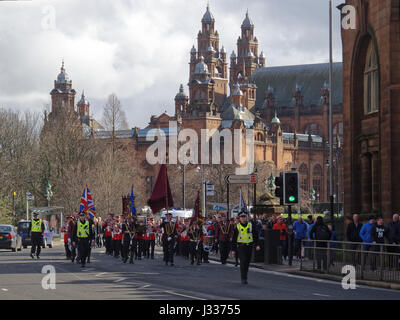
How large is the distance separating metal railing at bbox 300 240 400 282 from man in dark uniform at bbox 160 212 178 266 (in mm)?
5696

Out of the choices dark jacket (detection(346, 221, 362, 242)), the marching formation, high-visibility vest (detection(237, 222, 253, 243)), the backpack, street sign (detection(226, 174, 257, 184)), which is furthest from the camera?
street sign (detection(226, 174, 257, 184))

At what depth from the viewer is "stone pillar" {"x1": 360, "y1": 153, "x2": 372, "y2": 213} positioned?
1473 inches

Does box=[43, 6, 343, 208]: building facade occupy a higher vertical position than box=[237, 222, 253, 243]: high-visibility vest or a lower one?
higher

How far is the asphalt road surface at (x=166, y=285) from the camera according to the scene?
2066 centimetres

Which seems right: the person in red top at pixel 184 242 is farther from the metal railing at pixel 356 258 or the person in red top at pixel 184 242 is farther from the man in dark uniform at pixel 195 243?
the metal railing at pixel 356 258

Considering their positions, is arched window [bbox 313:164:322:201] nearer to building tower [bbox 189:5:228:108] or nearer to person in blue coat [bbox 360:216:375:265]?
building tower [bbox 189:5:228:108]

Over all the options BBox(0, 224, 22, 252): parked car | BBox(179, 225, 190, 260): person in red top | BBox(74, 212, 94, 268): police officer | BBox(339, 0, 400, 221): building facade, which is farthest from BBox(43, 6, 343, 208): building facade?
BBox(74, 212, 94, 268): police officer

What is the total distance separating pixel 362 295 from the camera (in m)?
21.8

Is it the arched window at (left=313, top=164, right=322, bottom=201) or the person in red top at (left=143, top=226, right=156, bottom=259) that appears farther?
the arched window at (left=313, top=164, right=322, bottom=201)

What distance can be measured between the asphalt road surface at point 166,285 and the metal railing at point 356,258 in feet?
2.72

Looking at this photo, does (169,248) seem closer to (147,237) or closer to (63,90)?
(147,237)

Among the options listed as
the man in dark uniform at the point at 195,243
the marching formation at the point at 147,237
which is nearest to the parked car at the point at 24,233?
the marching formation at the point at 147,237
